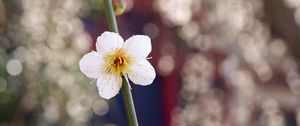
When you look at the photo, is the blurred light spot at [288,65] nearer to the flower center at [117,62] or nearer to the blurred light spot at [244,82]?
the blurred light spot at [244,82]

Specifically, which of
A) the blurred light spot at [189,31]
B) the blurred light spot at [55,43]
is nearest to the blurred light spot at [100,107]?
the blurred light spot at [55,43]

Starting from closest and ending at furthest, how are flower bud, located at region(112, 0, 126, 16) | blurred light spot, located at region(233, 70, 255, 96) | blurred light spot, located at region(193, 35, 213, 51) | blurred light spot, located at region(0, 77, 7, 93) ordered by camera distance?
flower bud, located at region(112, 0, 126, 16) → blurred light spot, located at region(0, 77, 7, 93) → blurred light spot, located at region(193, 35, 213, 51) → blurred light spot, located at region(233, 70, 255, 96)

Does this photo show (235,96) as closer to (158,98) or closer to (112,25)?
(158,98)

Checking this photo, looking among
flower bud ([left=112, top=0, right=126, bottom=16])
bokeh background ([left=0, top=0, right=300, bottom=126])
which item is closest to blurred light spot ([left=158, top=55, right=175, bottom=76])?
bokeh background ([left=0, top=0, right=300, bottom=126])

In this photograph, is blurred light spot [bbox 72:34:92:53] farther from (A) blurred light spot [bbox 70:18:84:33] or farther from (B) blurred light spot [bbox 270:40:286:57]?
(B) blurred light spot [bbox 270:40:286:57]

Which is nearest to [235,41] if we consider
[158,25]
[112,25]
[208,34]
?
[208,34]

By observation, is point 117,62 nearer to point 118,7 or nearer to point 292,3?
point 118,7
